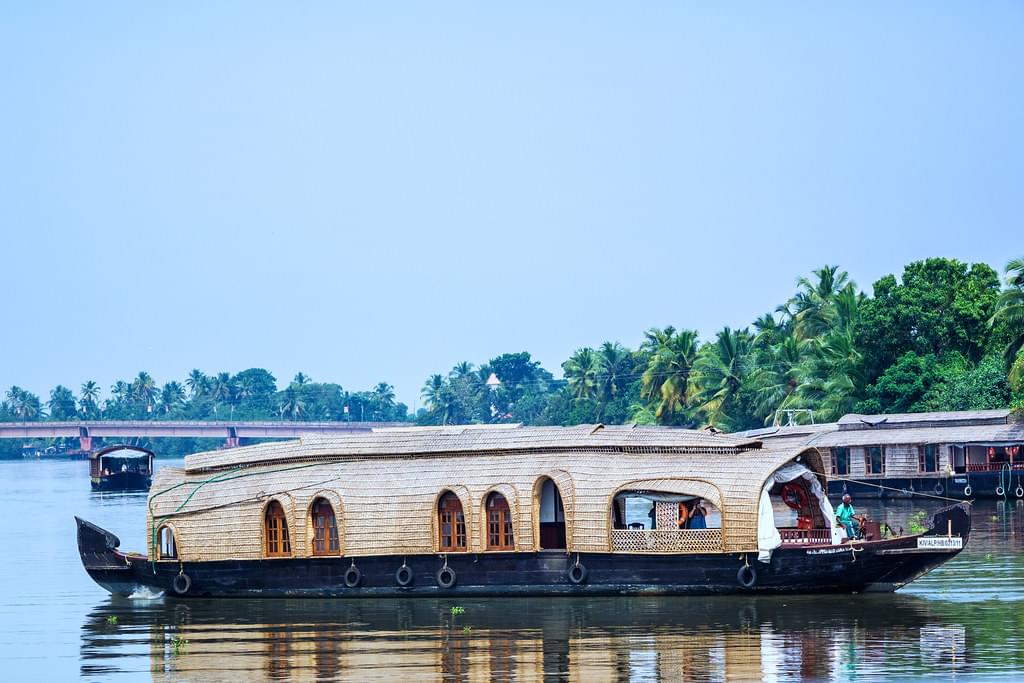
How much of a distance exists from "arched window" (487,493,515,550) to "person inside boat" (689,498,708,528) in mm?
2556

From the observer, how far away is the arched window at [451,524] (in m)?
20.8

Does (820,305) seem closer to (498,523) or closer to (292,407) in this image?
(498,523)

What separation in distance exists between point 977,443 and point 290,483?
25.5 metres

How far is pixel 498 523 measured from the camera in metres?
20.7

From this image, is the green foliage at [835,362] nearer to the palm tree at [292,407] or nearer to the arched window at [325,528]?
the arched window at [325,528]

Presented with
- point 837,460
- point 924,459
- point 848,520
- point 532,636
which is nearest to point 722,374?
point 837,460

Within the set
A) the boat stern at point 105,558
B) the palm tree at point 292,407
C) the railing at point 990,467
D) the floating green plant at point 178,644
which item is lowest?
the floating green plant at point 178,644

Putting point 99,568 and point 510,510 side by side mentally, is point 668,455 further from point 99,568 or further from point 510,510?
point 99,568

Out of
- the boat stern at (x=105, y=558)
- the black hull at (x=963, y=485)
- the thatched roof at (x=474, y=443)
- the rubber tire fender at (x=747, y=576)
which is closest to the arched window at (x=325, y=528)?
the thatched roof at (x=474, y=443)

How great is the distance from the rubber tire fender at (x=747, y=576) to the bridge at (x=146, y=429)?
298 feet

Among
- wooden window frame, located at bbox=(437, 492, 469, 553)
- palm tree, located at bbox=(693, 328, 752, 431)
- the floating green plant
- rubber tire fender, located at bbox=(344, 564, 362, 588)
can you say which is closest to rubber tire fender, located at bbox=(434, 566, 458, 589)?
wooden window frame, located at bbox=(437, 492, 469, 553)

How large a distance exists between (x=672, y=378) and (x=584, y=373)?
78.6 ft

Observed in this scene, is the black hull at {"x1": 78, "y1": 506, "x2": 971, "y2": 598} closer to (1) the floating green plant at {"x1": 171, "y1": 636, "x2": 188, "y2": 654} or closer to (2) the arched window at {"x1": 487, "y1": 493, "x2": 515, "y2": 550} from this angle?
(2) the arched window at {"x1": 487, "y1": 493, "x2": 515, "y2": 550}

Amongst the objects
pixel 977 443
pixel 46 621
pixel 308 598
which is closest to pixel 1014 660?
pixel 308 598
